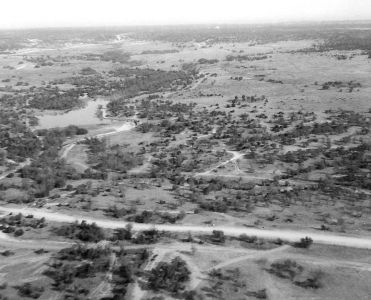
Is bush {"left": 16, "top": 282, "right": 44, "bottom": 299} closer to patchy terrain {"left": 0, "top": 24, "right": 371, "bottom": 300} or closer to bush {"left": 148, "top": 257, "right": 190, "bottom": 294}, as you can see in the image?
patchy terrain {"left": 0, "top": 24, "right": 371, "bottom": 300}

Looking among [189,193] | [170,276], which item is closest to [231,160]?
[189,193]

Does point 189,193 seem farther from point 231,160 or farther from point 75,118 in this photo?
point 75,118

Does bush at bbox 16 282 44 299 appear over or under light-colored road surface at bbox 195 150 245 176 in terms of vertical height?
under

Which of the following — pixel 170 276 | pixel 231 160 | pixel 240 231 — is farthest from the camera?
pixel 231 160

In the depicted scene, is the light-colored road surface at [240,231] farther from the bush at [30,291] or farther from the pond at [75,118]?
the pond at [75,118]

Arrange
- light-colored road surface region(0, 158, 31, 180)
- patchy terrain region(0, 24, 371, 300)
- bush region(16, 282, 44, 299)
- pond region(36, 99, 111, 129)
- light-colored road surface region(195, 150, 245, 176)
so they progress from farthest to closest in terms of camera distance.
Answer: pond region(36, 99, 111, 129) < light-colored road surface region(0, 158, 31, 180) < light-colored road surface region(195, 150, 245, 176) < patchy terrain region(0, 24, 371, 300) < bush region(16, 282, 44, 299)

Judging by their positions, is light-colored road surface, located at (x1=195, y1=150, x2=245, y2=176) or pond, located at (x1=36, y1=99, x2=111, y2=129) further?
pond, located at (x1=36, y1=99, x2=111, y2=129)

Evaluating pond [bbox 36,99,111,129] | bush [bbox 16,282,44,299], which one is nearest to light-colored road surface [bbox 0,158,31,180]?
pond [bbox 36,99,111,129]

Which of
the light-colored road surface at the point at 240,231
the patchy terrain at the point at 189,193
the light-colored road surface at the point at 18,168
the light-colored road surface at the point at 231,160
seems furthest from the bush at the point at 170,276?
the light-colored road surface at the point at 18,168

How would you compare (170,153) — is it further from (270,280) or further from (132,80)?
(132,80)

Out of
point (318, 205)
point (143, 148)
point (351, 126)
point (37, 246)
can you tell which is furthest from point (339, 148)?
point (37, 246)
